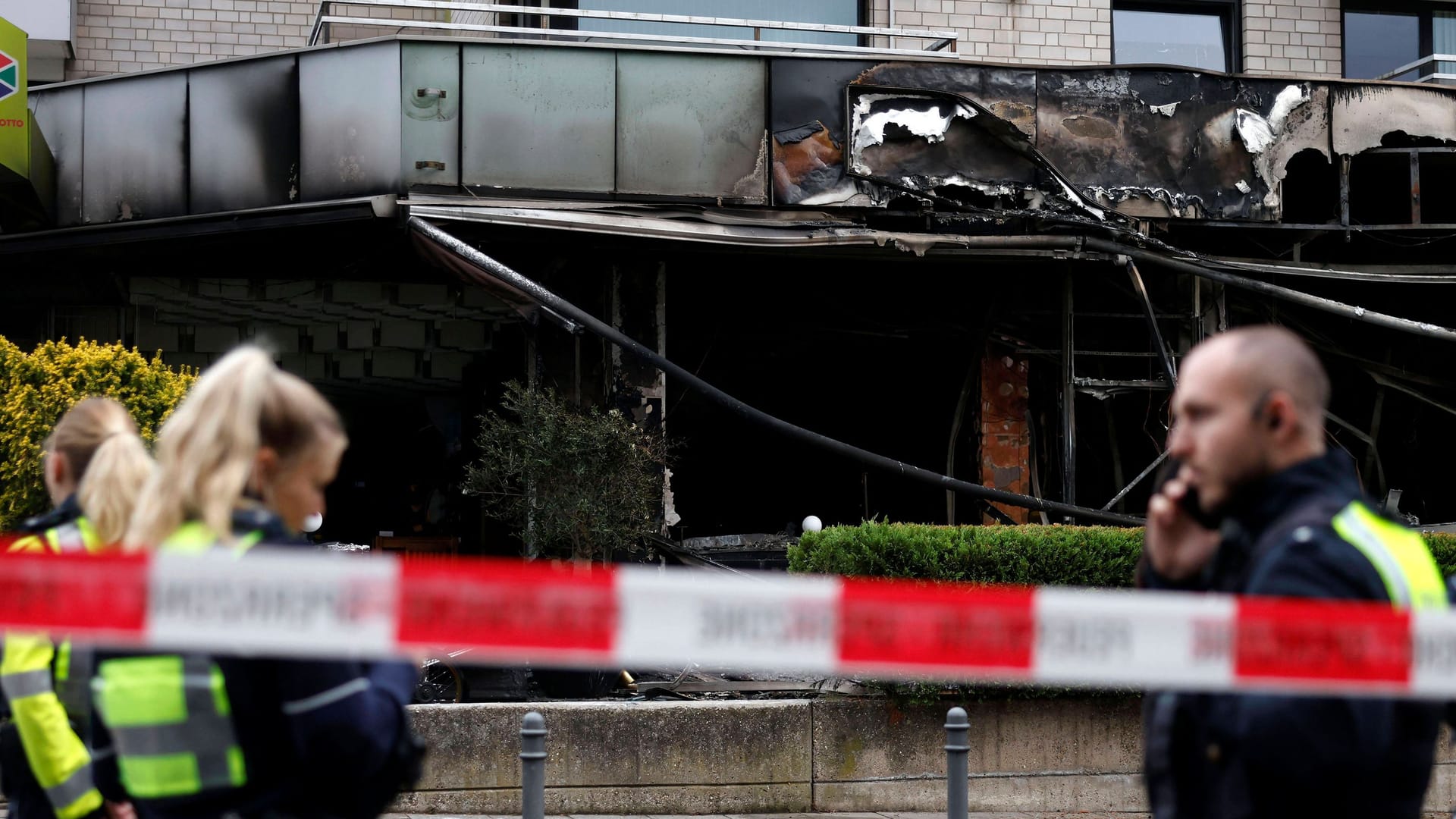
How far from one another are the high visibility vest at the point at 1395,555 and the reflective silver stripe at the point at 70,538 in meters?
2.77

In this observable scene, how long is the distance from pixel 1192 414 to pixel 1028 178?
35.4 feet

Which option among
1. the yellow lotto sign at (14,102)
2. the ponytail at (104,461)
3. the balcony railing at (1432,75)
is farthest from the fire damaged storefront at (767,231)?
the ponytail at (104,461)

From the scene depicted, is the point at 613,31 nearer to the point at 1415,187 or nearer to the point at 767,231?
the point at 767,231

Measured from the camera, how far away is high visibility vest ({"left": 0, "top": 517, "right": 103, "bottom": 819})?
356 centimetres

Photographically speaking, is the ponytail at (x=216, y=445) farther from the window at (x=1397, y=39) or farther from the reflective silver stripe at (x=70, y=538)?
the window at (x=1397, y=39)

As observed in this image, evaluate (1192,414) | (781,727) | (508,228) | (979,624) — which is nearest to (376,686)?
(979,624)

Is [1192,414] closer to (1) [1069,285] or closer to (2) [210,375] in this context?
(2) [210,375]

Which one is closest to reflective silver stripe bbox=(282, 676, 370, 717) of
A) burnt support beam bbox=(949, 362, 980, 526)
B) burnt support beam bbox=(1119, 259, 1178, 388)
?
burnt support beam bbox=(1119, 259, 1178, 388)

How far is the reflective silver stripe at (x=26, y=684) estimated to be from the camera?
3.56m

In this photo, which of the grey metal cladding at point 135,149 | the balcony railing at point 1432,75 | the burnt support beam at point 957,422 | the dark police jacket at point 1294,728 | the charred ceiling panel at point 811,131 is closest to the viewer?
the dark police jacket at point 1294,728

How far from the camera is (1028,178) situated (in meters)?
13.1

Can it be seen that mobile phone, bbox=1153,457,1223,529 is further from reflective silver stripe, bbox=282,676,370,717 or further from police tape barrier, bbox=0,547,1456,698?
reflective silver stripe, bbox=282,676,370,717

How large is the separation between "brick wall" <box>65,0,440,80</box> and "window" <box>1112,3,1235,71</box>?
7515 millimetres

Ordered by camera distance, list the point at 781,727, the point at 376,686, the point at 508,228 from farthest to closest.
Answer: the point at 508,228, the point at 781,727, the point at 376,686
